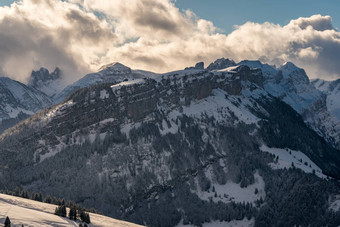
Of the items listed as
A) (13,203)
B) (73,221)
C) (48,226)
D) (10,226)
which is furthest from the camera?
(13,203)

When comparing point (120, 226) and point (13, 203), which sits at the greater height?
point (13, 203)

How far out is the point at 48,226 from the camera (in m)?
105

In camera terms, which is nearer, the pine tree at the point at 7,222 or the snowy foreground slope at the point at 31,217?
the pine tree at the point at 7,222

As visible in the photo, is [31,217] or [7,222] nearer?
[7,222]

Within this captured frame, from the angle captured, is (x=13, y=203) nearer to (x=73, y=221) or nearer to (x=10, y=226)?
(x=73, y=221)

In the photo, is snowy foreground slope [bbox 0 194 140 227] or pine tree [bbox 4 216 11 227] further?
snowy foreground slope [bbox 0 194 140 227]

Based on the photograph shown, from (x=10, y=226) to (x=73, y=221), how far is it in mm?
25099

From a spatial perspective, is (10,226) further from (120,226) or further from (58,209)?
(120,226)

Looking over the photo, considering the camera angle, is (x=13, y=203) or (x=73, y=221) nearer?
(x=73, y=221)

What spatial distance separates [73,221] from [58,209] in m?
8.45

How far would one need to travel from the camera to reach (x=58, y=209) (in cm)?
12631

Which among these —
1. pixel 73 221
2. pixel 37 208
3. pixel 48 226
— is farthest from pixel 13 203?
pixel 48 226

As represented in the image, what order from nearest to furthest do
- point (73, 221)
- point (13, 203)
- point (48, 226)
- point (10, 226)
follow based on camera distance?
point (10, 226) → point (48, 226) → point (73, 221) → point (13, 203)

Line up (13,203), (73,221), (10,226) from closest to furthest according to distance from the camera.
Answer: (10,226), (73,221), (13,203)
